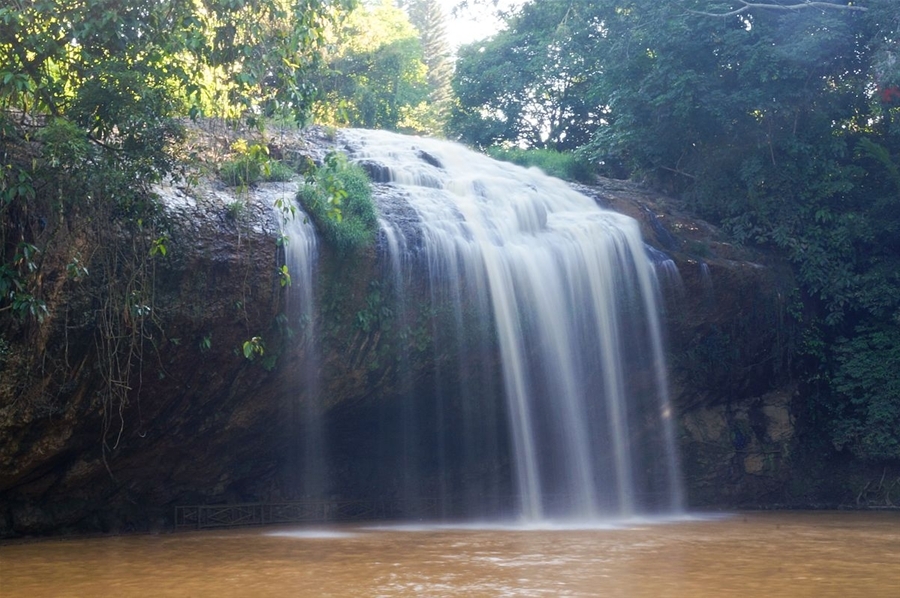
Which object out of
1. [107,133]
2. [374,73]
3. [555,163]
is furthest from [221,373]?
[374,73]

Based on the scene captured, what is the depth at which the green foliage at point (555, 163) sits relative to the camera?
63.1 ft

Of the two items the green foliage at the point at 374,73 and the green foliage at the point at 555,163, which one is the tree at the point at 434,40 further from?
the green foliage at the point at 555,163

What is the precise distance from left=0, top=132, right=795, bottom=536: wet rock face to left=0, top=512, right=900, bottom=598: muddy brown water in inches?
36.9

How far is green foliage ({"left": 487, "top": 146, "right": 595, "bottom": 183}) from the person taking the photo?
1922 cm

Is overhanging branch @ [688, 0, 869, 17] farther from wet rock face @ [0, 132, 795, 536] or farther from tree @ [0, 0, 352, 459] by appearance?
tree @ [0, 0, 352, 459]

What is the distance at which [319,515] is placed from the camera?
48.9 feet

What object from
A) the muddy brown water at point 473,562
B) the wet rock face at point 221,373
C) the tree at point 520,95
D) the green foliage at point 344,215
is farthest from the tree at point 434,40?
the muddy brown water at point 473,562

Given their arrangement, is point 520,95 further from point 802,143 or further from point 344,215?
point 344,215

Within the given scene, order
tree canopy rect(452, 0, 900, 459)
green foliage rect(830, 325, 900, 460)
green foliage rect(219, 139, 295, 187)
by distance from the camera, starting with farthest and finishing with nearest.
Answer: tree canopy rect(452, 0, 900, 459)
green foliage rect(830, 325, 900, 460)
green foliage rect(219, 139, 295, 187)

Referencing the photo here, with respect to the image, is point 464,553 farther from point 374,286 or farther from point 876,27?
point 876,27

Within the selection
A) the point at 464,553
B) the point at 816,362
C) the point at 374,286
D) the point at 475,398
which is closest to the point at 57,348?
the point at 374,286

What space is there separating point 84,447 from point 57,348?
1.50 m

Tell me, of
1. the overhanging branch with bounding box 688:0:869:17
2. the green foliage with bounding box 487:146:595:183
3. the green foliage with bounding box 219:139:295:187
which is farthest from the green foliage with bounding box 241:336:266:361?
the overhanging branch with bounding box 688:0:869:17

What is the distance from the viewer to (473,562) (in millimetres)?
9469
